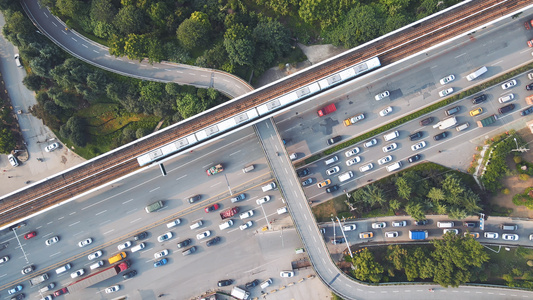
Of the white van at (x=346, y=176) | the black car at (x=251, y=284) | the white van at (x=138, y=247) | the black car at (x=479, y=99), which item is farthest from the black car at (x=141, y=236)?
the black car at (x=479, y=99)

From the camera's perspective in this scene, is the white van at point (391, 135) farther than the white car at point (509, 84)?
Yes

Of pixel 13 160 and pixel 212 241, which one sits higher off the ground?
pixel 13 160

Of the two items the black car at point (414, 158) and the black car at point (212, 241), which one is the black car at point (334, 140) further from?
the black car at point (212, 241)

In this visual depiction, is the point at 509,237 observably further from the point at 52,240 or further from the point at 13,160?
the point at 13,160

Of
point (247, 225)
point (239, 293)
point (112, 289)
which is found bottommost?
point (239, 293)

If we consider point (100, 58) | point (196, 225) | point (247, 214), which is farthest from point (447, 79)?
point (100, 58)

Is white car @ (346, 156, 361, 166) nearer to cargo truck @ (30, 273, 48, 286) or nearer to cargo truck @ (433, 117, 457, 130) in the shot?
cargo truck @ (433, 117, 457, 130)

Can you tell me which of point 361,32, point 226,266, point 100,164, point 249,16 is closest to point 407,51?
point 361,32
